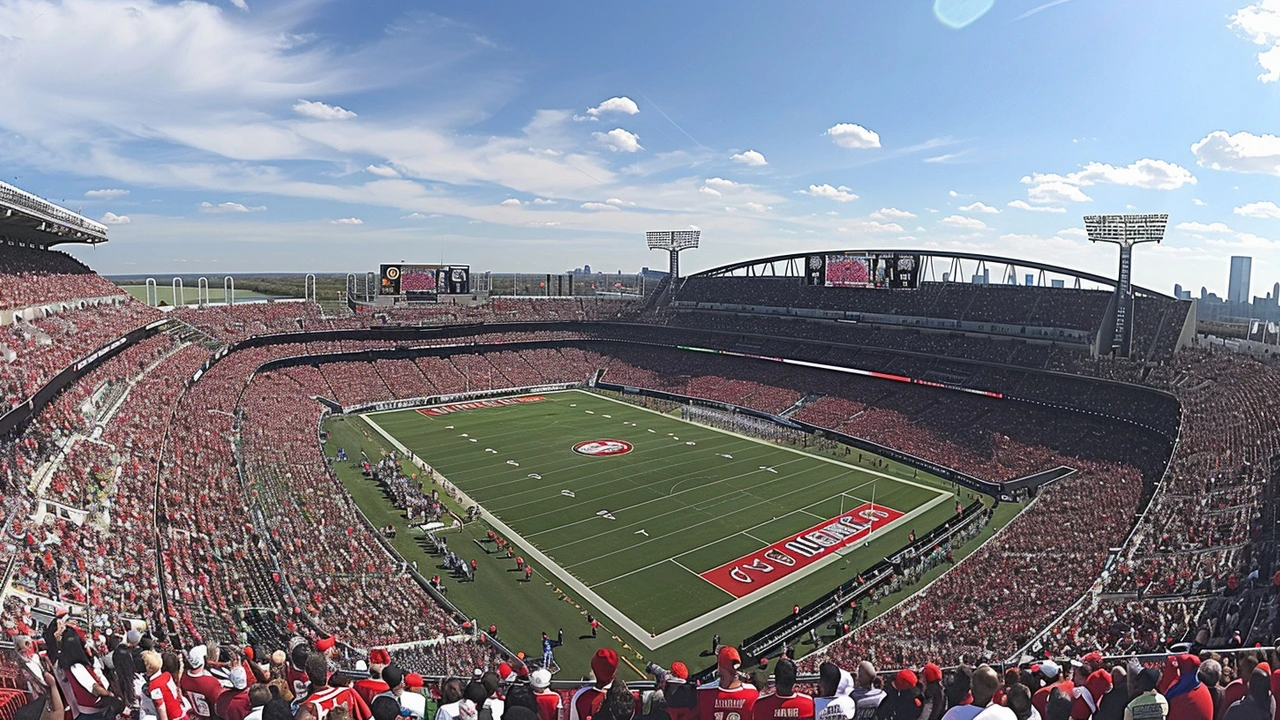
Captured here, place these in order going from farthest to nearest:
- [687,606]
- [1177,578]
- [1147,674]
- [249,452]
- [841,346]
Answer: [841,346]
[249,452]
[687,606]
[1177,578]
[1147,674]

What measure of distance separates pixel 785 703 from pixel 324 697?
3408mm

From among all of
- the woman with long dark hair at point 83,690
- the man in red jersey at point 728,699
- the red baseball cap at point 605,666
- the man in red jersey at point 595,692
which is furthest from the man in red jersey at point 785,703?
the woman with long dark hair at point 83,690

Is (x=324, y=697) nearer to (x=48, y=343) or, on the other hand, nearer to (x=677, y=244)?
(x=48, y=343)

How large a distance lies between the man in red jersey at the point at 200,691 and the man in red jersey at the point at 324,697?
0.99 m

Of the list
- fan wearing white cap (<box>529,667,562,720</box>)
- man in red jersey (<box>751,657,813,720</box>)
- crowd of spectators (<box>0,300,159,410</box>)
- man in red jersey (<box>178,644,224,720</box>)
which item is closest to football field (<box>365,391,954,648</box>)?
crowd of spectators (<box>0,300,159,410</box>)

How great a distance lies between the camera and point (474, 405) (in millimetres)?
53312

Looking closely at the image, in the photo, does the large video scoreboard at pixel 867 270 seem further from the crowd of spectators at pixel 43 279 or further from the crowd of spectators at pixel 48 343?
the crowd of spectators at pixel 43 279

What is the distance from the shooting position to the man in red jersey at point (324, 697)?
16.4 feet

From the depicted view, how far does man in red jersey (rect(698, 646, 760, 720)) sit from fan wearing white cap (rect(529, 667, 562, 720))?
1.16 metres

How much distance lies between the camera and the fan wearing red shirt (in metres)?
5.74

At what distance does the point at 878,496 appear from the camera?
107 ft

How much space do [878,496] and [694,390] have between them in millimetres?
24137

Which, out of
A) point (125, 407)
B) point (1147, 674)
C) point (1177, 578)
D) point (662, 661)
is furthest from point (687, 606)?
point (125, 407)

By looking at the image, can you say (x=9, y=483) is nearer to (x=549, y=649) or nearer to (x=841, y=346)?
(x=549, y=649)
